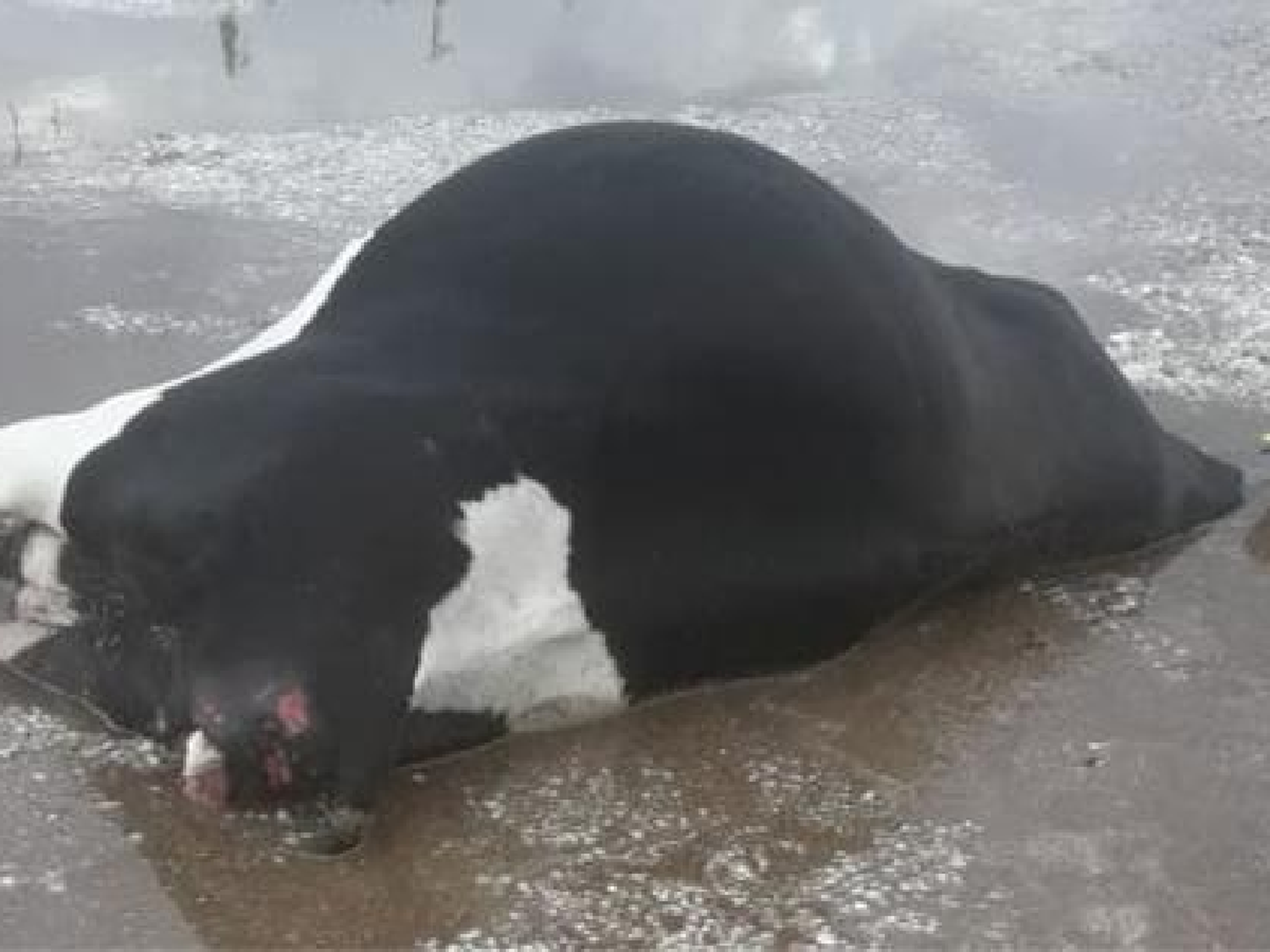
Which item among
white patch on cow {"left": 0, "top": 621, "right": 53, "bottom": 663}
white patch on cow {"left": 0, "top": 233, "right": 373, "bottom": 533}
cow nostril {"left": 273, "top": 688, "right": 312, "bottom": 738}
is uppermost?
white patch on cow {"left": 0, "top": 233, "right": 373, "bottom": 533}

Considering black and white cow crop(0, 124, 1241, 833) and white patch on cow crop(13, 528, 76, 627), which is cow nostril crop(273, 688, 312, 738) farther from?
white patch on cow crop(13, 528, 76, 627)

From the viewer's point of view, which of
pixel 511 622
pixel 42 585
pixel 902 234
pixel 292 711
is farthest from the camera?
pixel 902 234

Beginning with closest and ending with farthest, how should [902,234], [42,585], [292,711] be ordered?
[292,711], [42,585], [902,234]

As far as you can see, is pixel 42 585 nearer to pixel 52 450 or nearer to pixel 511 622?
pixel 52 450

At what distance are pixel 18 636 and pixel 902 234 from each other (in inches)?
125

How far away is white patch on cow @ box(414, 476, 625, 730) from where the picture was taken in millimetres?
3557


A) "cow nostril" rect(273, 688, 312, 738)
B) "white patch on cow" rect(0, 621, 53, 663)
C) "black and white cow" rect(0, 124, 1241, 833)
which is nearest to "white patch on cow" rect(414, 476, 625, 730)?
"black and white cow" rect(0, 124, 1241, 833)

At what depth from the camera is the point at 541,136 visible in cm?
423

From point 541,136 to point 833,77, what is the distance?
408cm

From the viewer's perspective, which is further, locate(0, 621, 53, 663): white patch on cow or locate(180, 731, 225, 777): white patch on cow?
locate(0, 621, 53, 663): white patch on cow

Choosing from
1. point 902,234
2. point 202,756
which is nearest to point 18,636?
point 202,756

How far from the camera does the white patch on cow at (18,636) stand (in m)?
3.81

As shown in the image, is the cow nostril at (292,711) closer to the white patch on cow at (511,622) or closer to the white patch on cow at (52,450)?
the white patch on cow at (511,622)

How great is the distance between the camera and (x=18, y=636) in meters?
3.84
